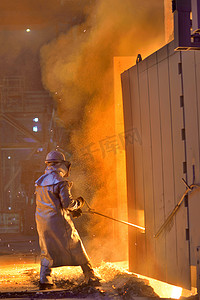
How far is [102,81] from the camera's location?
8227 mm

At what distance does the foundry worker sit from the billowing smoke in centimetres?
236

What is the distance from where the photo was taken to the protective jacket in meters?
5.41

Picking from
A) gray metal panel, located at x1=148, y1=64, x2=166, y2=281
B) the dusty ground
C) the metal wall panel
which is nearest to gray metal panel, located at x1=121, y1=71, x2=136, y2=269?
the metal wall panel

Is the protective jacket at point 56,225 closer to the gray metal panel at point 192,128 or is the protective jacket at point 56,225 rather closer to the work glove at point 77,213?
the work glove at point 77,213

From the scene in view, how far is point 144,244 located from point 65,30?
301 inches

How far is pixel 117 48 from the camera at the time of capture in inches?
316

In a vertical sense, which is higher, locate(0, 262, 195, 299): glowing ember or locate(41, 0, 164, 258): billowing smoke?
locate(41, 0, 164, 258): billowing smoke

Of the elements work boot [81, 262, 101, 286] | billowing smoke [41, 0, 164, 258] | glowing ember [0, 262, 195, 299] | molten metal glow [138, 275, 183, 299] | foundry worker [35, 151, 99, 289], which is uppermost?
billowing smoke [41, 0, 164, 258]

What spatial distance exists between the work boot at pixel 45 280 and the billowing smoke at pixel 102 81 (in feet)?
8.41

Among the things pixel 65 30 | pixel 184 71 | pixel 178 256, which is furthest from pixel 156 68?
pixel 65 30

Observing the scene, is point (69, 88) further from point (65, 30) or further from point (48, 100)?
point (48, 100)

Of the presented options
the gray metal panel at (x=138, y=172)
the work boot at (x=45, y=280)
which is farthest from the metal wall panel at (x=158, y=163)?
the work boot at (x=45, y=280)

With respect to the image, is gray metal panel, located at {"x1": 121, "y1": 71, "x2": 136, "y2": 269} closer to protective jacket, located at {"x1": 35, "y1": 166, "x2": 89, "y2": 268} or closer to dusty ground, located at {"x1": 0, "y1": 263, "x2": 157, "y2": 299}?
dusty ground, located at {"x1": 0, "y1": 263, "x2": 157, "y2": 299}

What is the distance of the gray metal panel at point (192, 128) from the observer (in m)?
4.44
